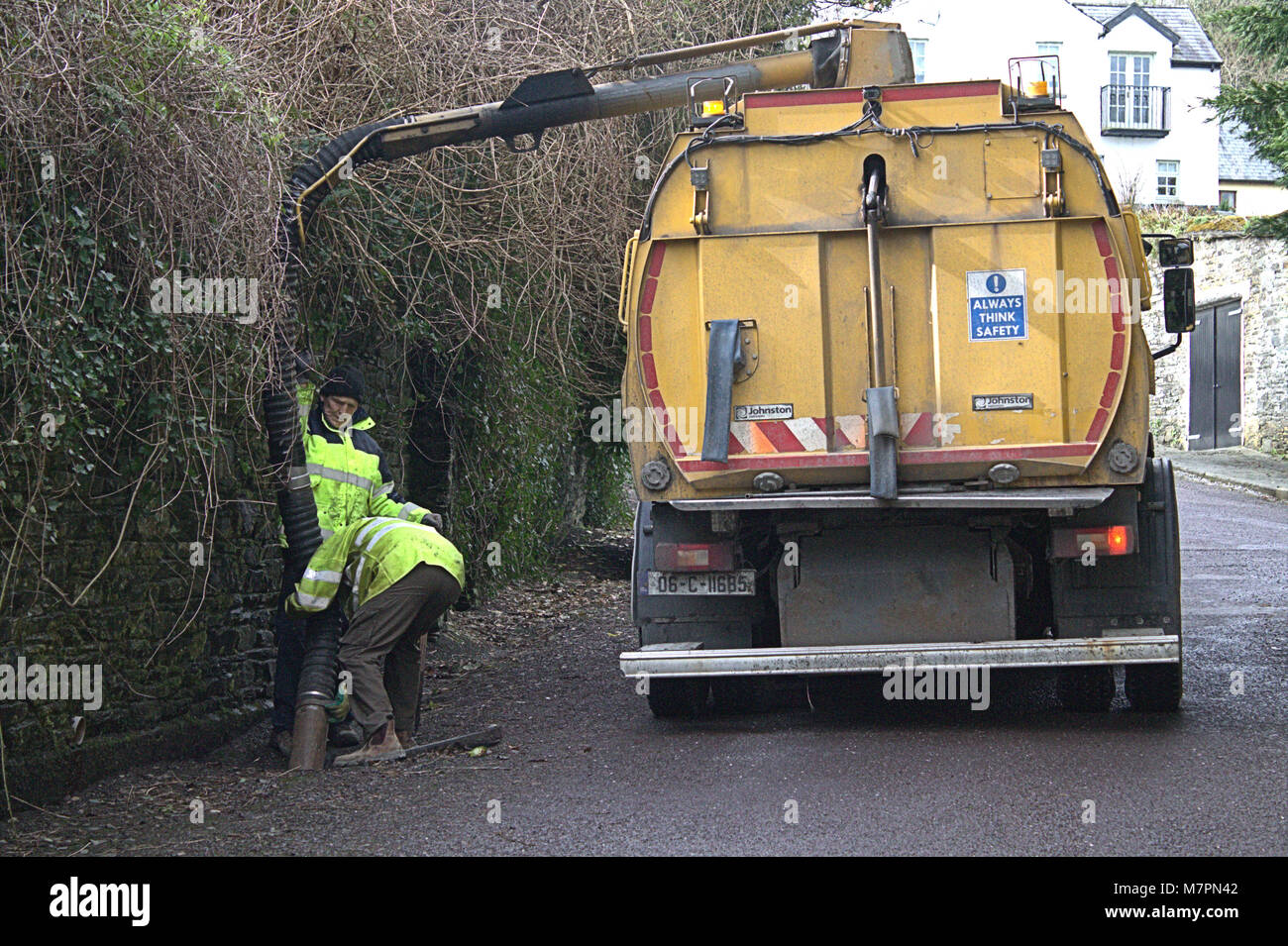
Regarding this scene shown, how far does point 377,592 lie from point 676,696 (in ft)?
5.44

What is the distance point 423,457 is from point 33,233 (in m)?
5.65

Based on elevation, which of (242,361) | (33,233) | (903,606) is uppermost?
(33,233)

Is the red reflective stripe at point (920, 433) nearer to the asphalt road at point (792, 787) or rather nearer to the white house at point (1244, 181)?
the asphalt road at point (792, 787)

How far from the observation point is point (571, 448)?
16406 millimetres

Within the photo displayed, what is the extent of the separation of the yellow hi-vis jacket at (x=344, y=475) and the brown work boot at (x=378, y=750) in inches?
39.5

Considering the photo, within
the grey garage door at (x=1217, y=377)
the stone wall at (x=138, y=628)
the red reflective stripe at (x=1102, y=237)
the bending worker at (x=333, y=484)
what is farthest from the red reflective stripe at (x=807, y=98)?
the grey garage door at (x=1217, y=377)

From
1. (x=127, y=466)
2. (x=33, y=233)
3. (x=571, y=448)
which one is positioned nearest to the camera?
(x=33, y=233)

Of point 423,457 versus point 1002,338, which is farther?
point 423,457

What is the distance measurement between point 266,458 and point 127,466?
131 centimetres

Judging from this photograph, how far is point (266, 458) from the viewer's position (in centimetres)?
741
